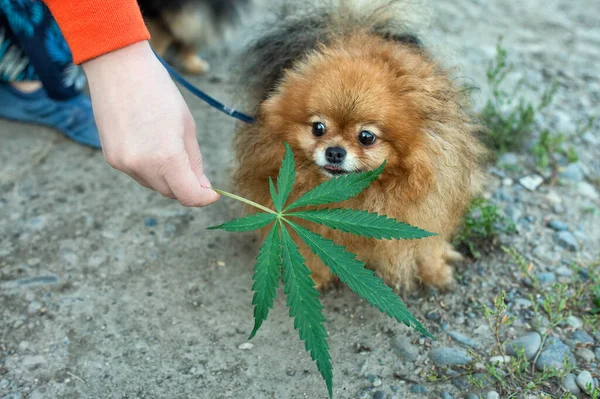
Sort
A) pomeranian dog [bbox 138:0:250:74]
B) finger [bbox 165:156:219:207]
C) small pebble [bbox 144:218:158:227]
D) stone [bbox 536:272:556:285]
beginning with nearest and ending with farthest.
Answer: finger [bbox 165:156:219:207], stone [bbox 536:272:556:285], small pebble [bbox 144:218:158:227], pomeranian dog [bbox 138:0:250:74]

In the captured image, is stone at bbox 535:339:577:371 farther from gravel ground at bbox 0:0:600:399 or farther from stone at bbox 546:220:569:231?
stone at bbox 546:220:569:231

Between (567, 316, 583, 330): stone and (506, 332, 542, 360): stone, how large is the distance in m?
0.14

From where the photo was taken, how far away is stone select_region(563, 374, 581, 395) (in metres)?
1.67

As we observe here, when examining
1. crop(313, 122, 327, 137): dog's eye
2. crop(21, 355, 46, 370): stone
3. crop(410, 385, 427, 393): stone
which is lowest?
crop(410, 385, 427, 393): stone

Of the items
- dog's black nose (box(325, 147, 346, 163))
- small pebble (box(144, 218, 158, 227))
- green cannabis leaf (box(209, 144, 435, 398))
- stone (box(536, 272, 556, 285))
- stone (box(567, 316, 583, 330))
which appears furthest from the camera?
small pebble (box(144, 218, 158, 227))

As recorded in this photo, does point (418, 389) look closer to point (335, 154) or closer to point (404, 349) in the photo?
point (404, 349)

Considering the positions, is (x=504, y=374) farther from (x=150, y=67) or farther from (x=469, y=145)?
A: (x=150, y=67)

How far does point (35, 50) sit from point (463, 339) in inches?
85.0

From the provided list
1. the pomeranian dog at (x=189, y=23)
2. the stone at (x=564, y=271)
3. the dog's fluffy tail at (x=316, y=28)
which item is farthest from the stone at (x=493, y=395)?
the pomeranian dog at (x=189, y=23)

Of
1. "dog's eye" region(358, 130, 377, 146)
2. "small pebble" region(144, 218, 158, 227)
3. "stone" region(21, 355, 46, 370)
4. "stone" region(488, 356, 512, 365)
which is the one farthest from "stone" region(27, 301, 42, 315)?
"stone" region(488, 356, 512, 365)

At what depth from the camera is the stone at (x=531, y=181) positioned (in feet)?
8.35

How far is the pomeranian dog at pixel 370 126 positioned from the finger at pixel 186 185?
33 centimetres

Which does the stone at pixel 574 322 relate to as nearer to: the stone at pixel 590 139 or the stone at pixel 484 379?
the stone at pixel 484 379

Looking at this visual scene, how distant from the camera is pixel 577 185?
2.57 metres
